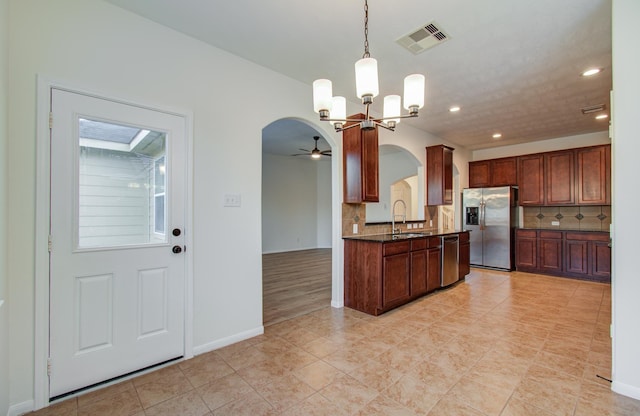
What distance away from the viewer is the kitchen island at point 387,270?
338 cm

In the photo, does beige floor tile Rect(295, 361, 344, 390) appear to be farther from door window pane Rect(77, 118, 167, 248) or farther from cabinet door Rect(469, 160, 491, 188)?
cabinet door Rect(469, 160, 491, 188)

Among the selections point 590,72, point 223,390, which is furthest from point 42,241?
point 590,72

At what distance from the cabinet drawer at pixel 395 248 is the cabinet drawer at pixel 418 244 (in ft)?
0.40

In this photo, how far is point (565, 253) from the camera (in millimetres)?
5316

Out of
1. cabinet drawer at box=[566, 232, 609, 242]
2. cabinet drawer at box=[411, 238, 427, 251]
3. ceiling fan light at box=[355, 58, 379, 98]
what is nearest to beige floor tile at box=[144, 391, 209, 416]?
ceiling fan light at box=[355, 58, 379, 98]

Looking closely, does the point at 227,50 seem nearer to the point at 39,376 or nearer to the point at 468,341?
the point at 39,376

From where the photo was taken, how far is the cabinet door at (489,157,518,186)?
6082 millimetres

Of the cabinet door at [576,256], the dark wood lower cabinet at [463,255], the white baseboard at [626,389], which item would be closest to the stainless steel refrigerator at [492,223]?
the cabinet door at [576,256]

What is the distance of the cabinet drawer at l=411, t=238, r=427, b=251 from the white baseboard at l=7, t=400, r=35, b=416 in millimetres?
3640

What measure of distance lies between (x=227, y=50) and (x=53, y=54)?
127cm

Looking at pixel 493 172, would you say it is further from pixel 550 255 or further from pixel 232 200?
pixel 232 200

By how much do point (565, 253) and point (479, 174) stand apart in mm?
2212

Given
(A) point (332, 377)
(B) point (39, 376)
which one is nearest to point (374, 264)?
(A) point (332, 377)

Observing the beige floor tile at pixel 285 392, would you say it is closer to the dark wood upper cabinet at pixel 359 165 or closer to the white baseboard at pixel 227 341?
the white baseboard at pixel 227 341
